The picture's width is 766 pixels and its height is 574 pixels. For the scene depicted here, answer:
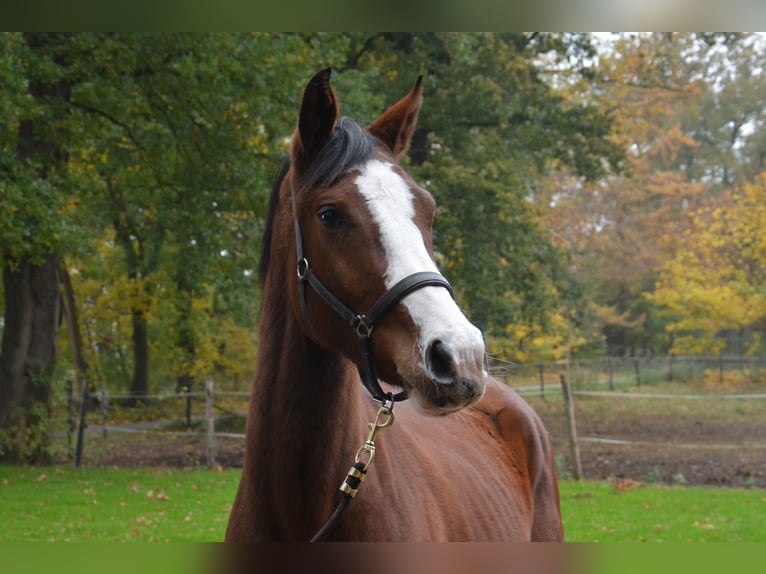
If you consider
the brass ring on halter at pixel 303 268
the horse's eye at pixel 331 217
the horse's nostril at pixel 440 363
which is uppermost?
the horse's eye at pixel 331 217

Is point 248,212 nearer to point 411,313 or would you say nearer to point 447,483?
point 447,483

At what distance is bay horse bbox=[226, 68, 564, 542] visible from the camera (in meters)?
1.95

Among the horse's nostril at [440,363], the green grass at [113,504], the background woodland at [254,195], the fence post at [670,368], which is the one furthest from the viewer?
the fence post at [670,368]

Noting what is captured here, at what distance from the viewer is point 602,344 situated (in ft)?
82.7

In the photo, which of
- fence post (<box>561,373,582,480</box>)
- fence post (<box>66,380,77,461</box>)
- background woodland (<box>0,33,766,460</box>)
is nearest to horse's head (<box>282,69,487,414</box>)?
background woodland (<box>0,33,766,460</box>)

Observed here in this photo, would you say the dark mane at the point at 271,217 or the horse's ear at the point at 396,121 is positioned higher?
the horse's ear at the point at 396,121

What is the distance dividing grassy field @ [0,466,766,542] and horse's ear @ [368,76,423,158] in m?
6.25

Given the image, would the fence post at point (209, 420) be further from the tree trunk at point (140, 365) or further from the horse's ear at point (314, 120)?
the horse's ear at point (314, 120)

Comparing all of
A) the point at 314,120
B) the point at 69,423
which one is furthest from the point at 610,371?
the point at 314,120

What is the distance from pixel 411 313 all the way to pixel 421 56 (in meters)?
13.5

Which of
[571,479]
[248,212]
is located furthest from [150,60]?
[571,479]

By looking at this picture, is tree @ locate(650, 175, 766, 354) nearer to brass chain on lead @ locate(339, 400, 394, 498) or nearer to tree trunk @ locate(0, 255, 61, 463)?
tree trunk @ locate(0, 255, 61, 463)

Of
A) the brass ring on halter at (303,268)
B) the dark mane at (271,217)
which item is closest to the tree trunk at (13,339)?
the dark mane at (271,217)

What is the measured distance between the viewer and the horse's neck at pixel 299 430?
224cm
